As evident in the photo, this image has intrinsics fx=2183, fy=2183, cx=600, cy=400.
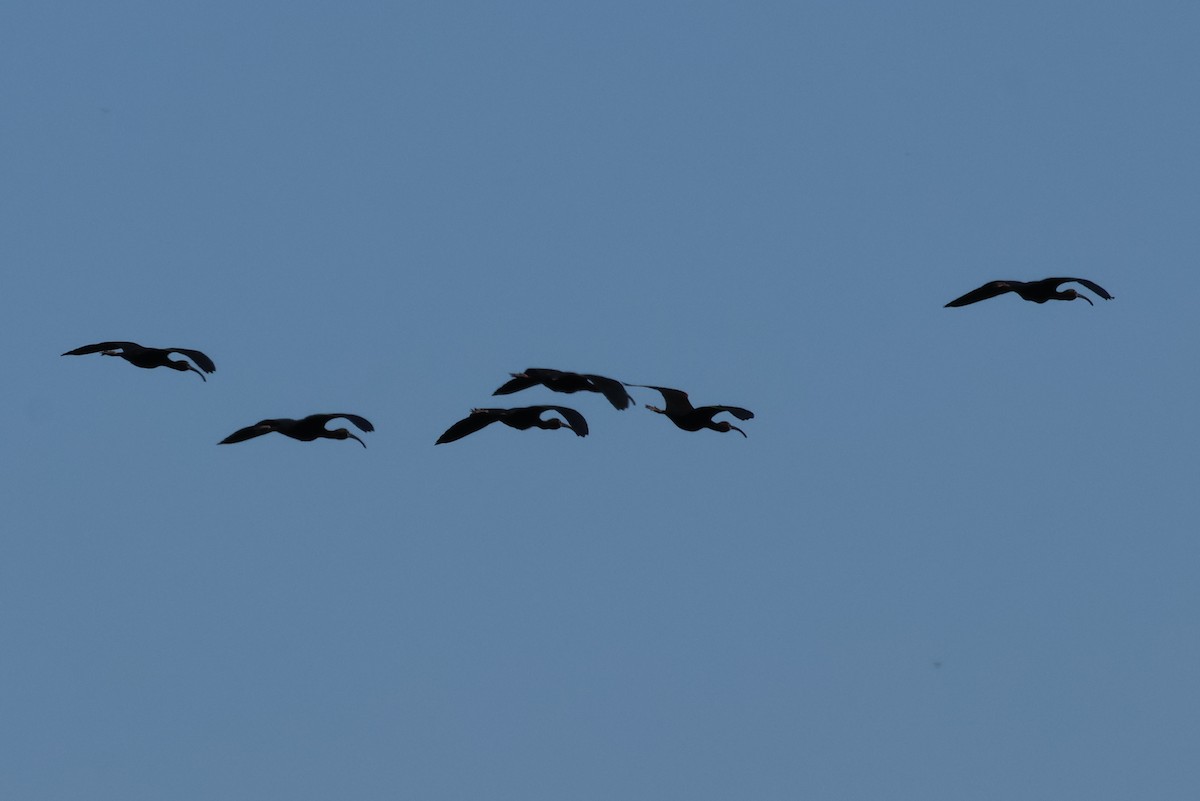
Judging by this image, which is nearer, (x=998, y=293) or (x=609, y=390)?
(x=609, y=390)

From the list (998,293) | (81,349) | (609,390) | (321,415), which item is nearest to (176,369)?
(81,349)

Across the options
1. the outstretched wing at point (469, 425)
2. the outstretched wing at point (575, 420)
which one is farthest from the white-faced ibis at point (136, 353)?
the outstretched wing at point (575, 420)

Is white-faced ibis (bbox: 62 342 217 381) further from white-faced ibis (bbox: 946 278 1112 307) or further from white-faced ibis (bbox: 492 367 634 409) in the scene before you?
white-faced ibis (bbox: 946 278 1112 307)

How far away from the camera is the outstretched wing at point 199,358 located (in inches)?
1393

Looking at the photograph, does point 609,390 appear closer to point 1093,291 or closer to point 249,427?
point 249,427

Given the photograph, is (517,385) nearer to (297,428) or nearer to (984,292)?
(297,428)

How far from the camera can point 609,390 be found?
34125 millimetres

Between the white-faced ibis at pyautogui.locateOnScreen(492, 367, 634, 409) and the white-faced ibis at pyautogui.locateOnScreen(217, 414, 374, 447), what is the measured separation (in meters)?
2.75

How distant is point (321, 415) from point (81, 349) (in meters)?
5.03

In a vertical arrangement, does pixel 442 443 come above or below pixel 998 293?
below

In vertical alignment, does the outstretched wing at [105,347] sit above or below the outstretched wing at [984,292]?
below

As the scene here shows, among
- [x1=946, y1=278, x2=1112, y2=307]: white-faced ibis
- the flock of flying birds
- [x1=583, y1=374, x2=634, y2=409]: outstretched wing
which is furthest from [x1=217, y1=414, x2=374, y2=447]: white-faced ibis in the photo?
[x1=946, y1=278, x2=1112, y2=307]: white-faced ibis

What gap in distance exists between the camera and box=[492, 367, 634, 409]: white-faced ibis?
34406mm

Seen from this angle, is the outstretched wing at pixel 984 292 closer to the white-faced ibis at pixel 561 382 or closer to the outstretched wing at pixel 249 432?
the white-faced ibis at pixel 561 382
